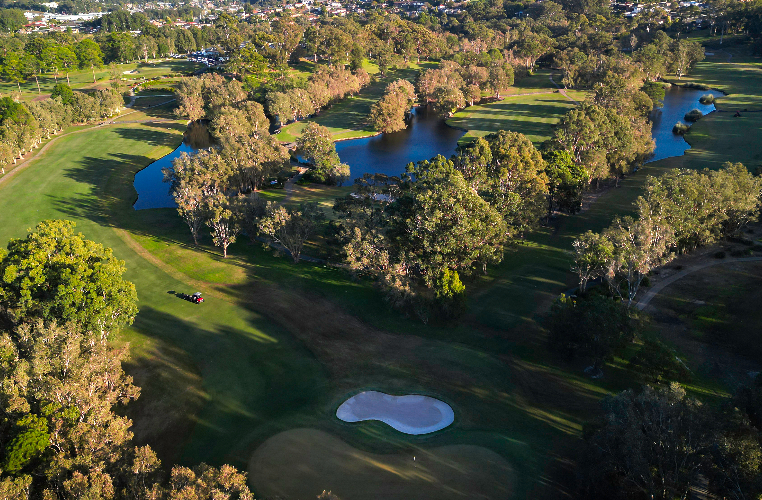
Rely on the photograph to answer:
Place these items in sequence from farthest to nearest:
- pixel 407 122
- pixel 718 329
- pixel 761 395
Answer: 1. pixel 407 122
2. pixel 718 329
3. pixel 761 395

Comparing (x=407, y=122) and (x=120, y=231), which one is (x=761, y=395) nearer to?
(x=120, y=231)

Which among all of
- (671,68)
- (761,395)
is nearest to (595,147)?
(761,395)

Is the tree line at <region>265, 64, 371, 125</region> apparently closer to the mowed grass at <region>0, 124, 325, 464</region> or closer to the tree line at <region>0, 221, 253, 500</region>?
the mowed grass at <region>0, 124, 325, 464</region>

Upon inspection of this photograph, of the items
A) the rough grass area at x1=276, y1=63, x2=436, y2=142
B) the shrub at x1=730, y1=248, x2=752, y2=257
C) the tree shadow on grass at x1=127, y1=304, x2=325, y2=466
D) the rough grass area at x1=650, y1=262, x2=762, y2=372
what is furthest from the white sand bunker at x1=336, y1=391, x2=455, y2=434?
the rough grass area at x1=276, y1=63, x2=436, y2=142

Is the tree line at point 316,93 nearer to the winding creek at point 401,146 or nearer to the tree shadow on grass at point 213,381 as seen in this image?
the winding creek at point 401,146

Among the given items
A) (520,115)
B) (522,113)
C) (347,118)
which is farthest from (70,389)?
(522,113)
